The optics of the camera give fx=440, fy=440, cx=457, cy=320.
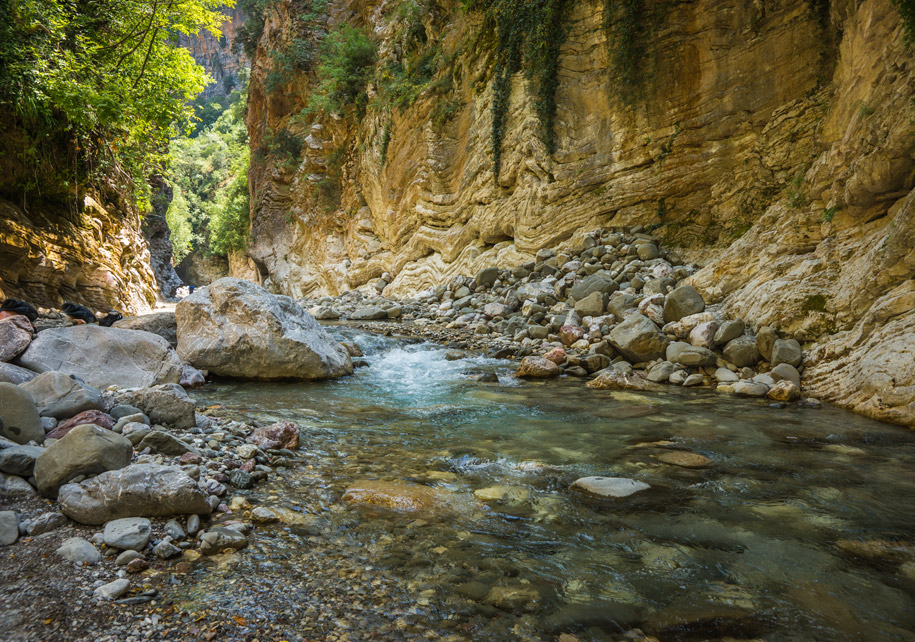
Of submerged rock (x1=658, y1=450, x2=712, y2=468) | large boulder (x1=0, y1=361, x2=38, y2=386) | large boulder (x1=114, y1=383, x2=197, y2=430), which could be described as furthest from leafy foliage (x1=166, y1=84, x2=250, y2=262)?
submerged rock (x1=658, y1=450, x2=712, y2=468)

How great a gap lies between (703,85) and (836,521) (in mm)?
10076

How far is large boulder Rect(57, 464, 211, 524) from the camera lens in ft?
6.73

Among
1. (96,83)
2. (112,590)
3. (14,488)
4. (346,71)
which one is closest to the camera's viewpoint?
(112,590)

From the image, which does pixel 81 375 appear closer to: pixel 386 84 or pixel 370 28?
pixel 386 84

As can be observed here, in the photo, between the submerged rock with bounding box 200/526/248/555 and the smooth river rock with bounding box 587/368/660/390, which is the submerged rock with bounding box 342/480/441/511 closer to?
the submerged rock with bounding box 200/526/248/555

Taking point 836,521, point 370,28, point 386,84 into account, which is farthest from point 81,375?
point 370,28

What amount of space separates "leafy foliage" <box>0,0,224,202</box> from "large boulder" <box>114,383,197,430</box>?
7.26 m

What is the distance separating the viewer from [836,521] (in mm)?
2502

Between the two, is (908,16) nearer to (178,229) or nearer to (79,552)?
(79,552)

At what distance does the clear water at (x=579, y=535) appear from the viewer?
172 centimetres

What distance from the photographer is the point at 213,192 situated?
40.9m

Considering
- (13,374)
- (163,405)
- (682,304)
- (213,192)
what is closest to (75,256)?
(13,374)

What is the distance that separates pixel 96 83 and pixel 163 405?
8.66m

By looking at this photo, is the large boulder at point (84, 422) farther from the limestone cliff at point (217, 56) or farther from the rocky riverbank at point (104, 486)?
the limestone cliff at point (217, 56)
